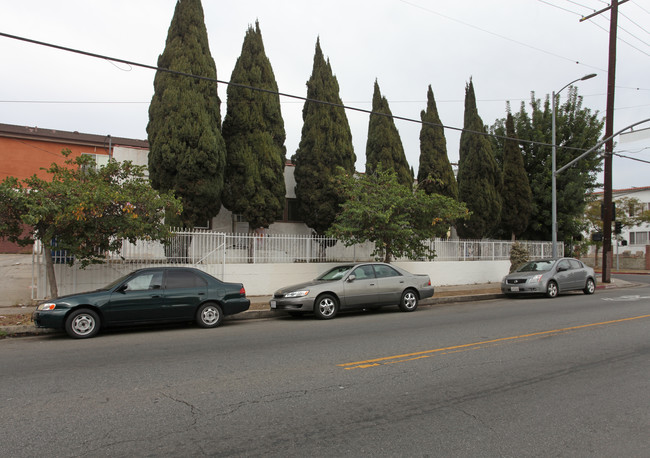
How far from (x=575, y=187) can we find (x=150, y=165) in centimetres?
2181

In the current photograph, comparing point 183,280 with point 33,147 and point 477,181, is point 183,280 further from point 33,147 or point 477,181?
point 33,147

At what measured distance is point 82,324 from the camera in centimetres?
922

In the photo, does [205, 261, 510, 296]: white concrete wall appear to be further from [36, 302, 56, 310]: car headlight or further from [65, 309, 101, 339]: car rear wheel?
[36, 302, 56, 310]: car headlight

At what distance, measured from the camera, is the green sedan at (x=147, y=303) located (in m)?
9.13

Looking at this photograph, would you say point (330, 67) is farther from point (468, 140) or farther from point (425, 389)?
point (425, 389)

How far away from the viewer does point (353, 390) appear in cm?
539

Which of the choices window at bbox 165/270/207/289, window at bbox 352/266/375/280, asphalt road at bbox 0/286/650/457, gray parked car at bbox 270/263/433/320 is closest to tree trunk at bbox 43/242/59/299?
asphalt road at bbox 0/286/650/457

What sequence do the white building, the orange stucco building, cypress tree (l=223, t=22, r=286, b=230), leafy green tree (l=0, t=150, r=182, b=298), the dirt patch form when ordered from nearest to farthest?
the dirt patch
leafy green tree (l=0, t=150, r=182, b=298)
cypress tree (l=223, t=22, r=286, b=230)
the orange stucco building
the white building

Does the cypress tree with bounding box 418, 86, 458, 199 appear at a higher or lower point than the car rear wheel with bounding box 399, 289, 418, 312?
higher

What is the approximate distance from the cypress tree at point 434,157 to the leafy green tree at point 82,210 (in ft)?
49.0

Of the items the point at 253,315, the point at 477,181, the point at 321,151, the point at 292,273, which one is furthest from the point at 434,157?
the point at 253,315

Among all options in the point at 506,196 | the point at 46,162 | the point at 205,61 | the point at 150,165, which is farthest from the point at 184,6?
the point at 506,196

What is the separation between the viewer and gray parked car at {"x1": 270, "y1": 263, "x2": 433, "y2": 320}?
38.4 ft

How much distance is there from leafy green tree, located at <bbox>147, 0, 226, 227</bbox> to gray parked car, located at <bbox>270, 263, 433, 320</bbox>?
6.04 metres
